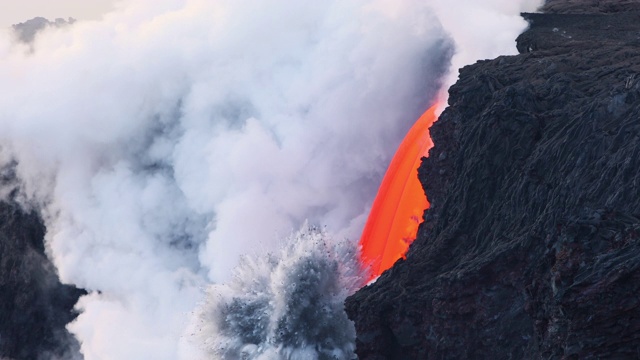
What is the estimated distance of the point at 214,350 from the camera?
37906mm

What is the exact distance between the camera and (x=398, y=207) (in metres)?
38.5

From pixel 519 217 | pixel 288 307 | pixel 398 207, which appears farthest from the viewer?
pixel 398 207

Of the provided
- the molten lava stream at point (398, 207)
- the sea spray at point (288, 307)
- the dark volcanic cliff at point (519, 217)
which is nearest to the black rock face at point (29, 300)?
the sea spray at point (288, 307)

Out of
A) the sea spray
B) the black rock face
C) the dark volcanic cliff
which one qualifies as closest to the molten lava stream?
the sea spray

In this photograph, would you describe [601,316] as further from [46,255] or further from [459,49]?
[46,255]

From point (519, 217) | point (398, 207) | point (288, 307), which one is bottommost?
point (519, 217)

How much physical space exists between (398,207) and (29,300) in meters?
20.4

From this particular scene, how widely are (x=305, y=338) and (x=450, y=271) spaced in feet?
34.1

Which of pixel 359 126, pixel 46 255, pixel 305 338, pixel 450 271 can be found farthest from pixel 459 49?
pixel 46 255

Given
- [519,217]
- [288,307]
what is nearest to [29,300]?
[288,307]

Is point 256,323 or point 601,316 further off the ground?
point 256,323

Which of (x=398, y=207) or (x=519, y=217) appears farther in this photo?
(x=398, y=207)

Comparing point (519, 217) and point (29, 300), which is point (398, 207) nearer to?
point (519, 217)

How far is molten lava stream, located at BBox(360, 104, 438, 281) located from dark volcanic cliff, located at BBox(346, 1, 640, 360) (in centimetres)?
539
